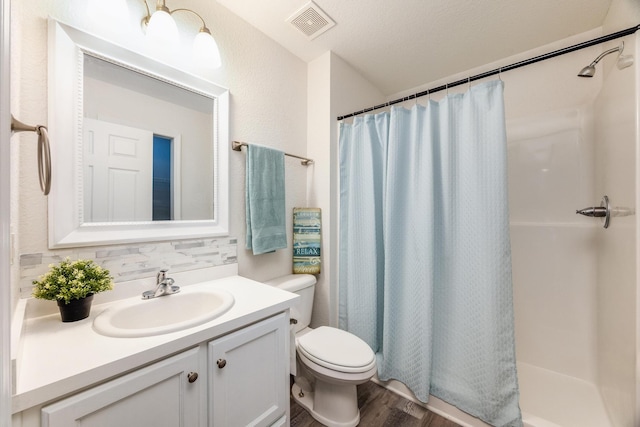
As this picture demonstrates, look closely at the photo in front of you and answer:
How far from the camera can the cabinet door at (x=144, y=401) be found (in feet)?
2.01

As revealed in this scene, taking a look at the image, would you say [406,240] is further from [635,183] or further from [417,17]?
[417,17]

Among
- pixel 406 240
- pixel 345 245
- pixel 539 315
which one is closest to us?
pixel 406 240

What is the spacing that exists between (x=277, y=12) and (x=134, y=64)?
854 millimetres

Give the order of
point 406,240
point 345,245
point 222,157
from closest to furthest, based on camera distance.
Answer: point 222,157 < point 406,240 < point 345,245

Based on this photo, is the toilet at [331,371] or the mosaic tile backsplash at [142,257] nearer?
the mosaic tile backsplash at [142,257]

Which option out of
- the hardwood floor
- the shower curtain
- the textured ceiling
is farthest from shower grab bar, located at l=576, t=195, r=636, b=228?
the hardwood floor

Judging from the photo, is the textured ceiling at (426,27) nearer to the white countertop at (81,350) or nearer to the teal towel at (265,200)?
the teal towel at (265,200)

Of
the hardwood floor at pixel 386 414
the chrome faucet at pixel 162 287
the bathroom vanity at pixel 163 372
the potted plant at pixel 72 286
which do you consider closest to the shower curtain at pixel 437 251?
the hardwood floor at pixel 386 414

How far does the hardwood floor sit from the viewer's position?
4.38ft

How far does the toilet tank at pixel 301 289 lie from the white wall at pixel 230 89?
0.09 meters

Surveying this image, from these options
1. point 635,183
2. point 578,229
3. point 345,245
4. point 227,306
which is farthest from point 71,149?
point 578,229

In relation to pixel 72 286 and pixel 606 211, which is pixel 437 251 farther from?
pixel 72 286

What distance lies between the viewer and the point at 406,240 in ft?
5.01

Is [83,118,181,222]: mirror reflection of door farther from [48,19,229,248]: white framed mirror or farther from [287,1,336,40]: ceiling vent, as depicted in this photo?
[287,1,336,40]: ceiling vent
